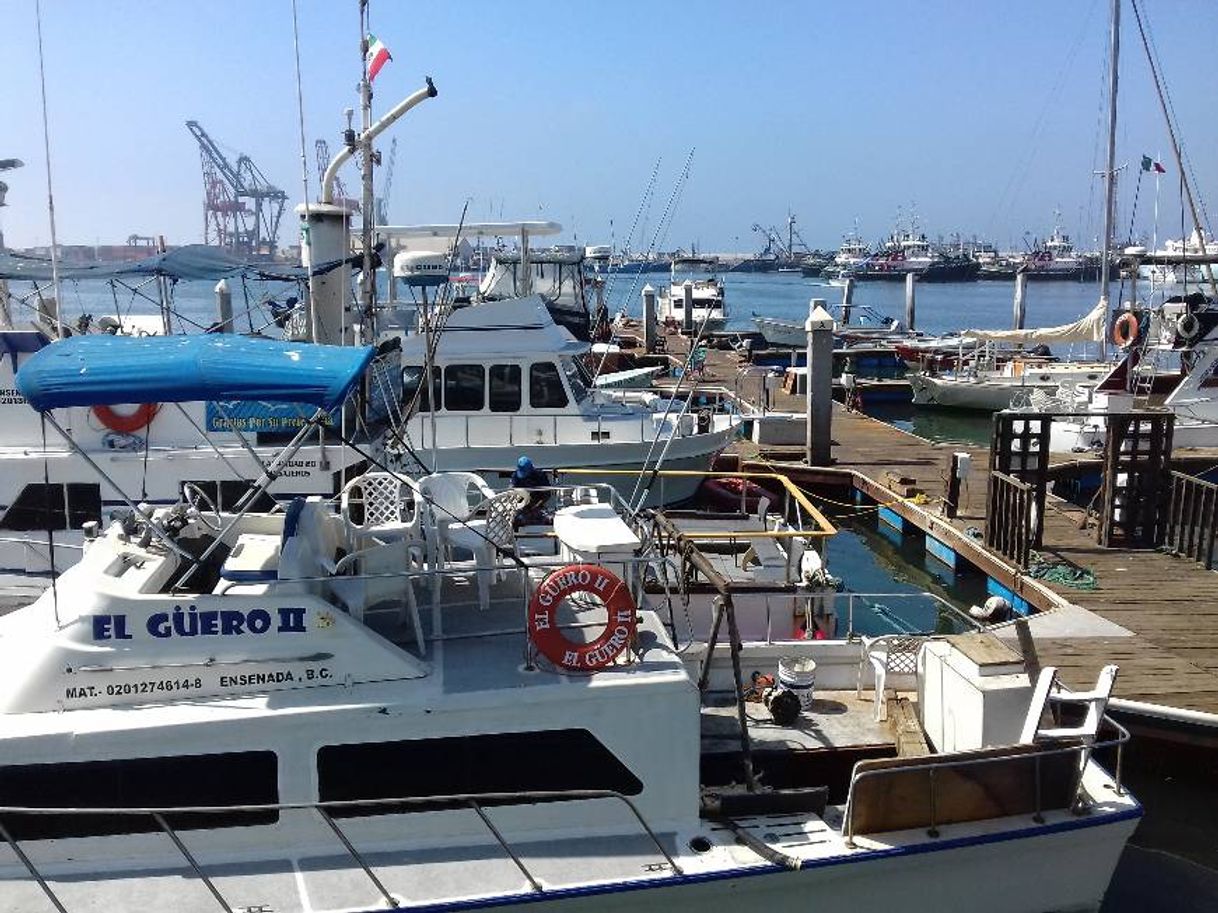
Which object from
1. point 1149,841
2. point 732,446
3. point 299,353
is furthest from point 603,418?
point 299,353

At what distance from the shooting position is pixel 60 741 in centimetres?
538

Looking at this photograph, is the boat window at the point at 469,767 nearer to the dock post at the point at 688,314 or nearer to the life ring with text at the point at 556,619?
the life ring with text at the point at 556,619

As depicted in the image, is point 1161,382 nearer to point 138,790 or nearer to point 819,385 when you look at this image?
point 819,385

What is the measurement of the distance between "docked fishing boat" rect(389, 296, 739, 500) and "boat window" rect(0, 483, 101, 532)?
474cm

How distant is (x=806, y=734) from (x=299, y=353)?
13.4ft

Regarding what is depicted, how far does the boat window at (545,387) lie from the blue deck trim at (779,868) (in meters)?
11.3

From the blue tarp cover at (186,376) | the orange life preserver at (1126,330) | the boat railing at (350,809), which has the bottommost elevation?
the boat railing at (350,809)

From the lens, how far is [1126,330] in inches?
936

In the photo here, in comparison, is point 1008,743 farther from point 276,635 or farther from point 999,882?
point 276,635

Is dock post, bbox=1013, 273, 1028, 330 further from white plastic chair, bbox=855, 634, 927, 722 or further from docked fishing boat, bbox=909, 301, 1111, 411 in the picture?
white plastic chair, bbox=855, 634, 927, 722

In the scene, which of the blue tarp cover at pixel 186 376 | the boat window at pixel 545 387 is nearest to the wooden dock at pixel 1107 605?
the blue tarp cover at pixel 186 376

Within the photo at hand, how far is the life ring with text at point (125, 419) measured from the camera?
1209 centimetres

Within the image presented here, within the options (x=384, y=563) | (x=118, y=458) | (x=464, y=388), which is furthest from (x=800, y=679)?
(x=464, y=388)

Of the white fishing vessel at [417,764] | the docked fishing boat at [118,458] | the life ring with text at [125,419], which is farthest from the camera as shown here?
the life ring with text at [125,419]
